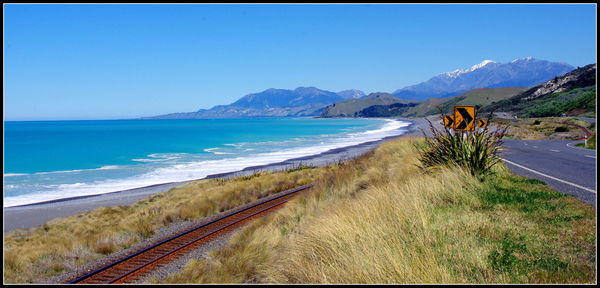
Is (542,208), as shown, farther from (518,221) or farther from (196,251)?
(196,251)

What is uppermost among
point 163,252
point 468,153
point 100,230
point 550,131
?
point 468,153

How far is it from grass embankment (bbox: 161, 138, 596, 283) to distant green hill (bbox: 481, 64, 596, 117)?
127 ft

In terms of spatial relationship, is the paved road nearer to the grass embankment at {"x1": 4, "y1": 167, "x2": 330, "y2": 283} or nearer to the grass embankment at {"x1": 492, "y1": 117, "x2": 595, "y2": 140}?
the grass embankment at {"x1": 4, "y1": 167, "x2": 330, "y2": 283}

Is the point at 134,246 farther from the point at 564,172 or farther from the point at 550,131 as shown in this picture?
the point at 550,131

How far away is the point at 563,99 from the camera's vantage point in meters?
94.4

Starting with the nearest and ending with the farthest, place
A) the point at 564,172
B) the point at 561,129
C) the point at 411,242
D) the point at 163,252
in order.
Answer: the point at 411,242, the point at 163,252, the point at 564,172, the point at 561,129

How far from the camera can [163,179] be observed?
120 ft

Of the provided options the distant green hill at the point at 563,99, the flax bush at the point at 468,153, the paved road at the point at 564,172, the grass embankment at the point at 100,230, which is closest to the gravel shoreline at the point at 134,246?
the grass embankment at the point at 100,230

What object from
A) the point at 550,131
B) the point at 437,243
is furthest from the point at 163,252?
the point at 550,131

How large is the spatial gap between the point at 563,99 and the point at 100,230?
99211mm

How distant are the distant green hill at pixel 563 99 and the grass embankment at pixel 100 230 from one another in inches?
1227

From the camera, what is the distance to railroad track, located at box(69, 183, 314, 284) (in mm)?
9305

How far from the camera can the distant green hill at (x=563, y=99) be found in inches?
2911

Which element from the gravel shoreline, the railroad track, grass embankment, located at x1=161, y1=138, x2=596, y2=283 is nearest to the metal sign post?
the gravel shoreline
